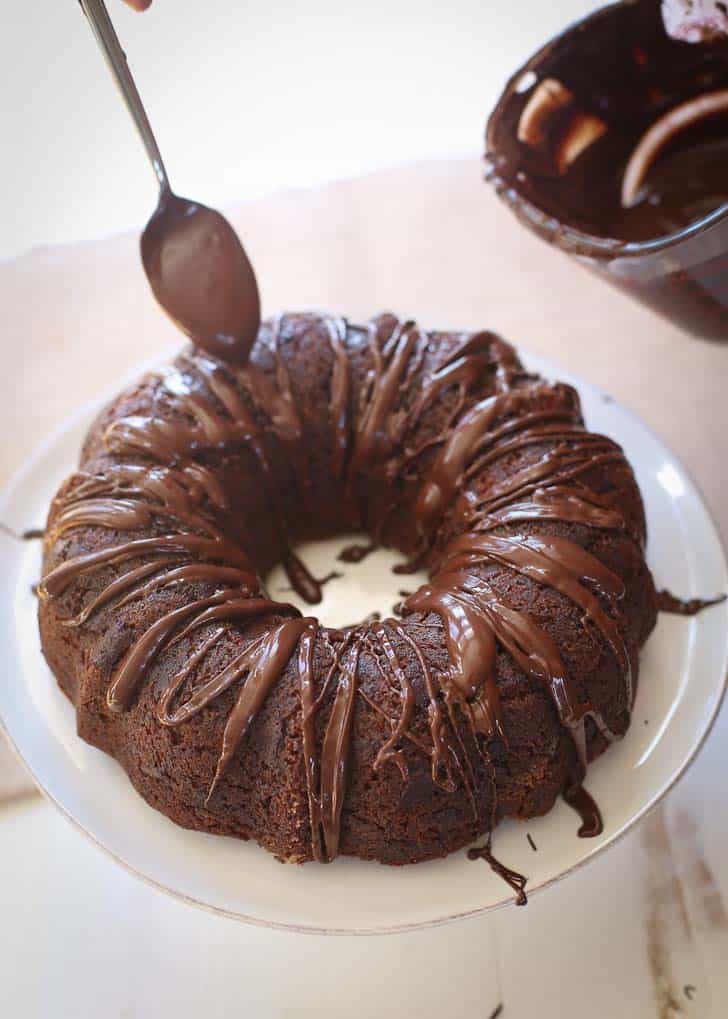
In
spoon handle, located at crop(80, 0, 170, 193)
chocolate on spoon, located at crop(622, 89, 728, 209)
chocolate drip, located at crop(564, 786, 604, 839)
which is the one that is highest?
spoon handle, located at crop(80, 0, 170, 193)

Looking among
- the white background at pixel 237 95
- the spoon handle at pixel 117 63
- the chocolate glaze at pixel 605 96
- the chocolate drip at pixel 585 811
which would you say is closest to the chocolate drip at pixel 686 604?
the chocolate drip at pixel 585 811

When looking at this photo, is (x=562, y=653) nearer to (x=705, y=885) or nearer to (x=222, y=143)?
(x=705, y=885)

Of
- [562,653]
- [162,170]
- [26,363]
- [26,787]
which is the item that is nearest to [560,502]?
[562,653]

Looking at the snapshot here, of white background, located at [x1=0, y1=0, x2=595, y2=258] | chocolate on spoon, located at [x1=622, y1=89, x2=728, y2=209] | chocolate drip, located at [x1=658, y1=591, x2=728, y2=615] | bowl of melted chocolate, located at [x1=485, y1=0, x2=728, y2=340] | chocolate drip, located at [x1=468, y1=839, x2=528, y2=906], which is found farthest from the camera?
white background, located at [x1=0, y1=0, x2=595, y2=258]

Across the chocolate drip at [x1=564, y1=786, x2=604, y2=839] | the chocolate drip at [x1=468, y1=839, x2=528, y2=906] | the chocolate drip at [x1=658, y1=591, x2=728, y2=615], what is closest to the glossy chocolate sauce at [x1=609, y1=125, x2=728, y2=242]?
the chocolate drip at [x1=658, y1=591, x2=728, y2=615]

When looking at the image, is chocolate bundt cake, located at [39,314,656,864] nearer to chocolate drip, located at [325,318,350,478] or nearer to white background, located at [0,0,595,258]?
chocolate drip, located at [325,318,350,478]

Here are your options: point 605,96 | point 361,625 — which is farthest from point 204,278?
point 605,96
